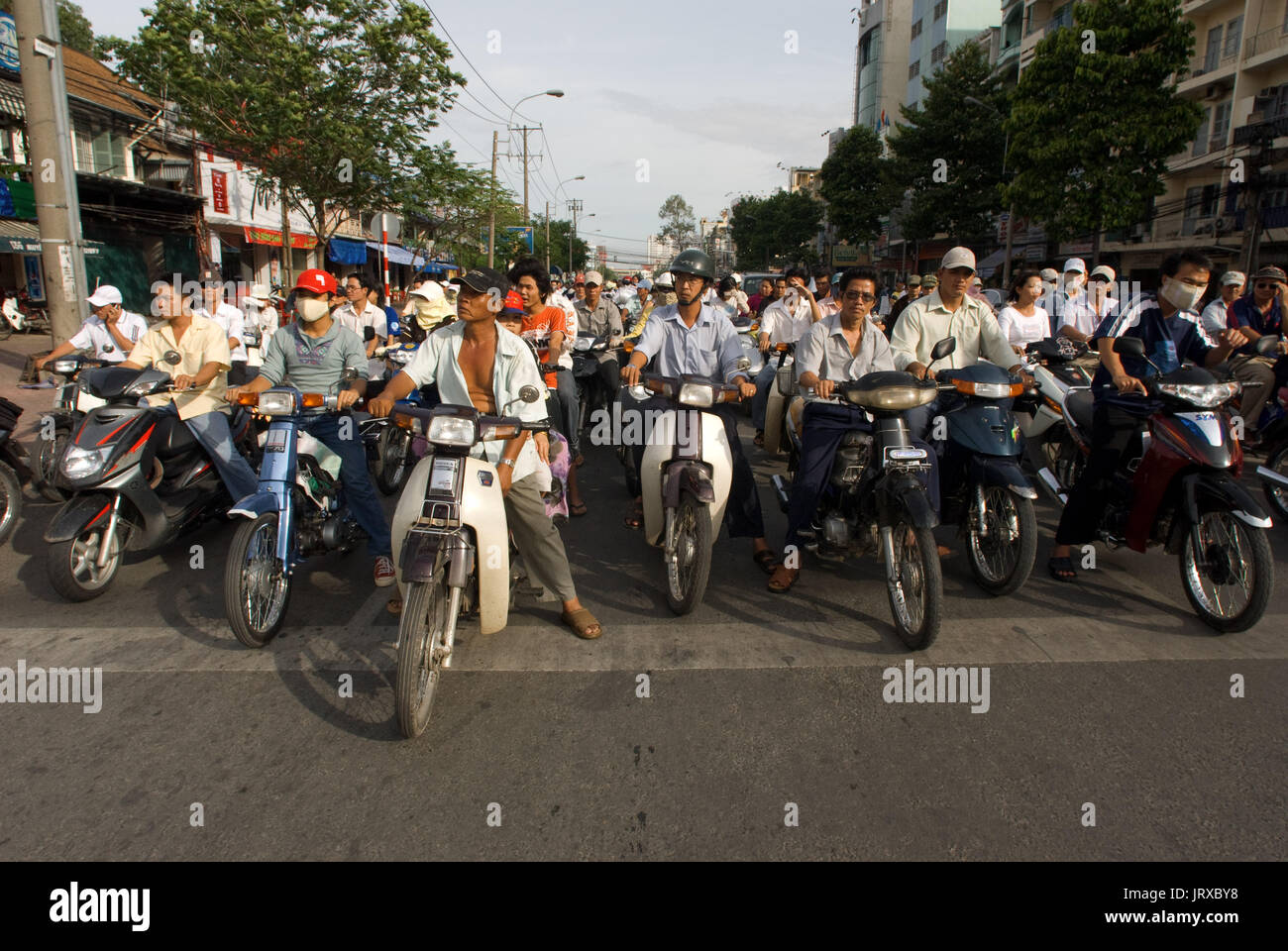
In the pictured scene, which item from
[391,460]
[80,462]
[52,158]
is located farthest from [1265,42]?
[80,462]

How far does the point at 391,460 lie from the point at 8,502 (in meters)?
2.65

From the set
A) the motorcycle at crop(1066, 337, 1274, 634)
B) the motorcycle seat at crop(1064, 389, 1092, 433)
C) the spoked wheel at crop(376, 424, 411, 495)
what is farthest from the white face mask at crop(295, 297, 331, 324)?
the motorcycle seat at crop(1064, 389, 1092, 433)

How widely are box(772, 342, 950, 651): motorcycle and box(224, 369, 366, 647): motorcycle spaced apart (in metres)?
2.76

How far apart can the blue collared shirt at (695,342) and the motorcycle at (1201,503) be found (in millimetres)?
2157

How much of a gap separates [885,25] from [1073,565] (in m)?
69.1

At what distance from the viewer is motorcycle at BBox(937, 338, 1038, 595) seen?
443 centimetres

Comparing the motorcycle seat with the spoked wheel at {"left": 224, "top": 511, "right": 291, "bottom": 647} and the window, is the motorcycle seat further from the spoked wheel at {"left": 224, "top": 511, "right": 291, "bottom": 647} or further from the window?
the window

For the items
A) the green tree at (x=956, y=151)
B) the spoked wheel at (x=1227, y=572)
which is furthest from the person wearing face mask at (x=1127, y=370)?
the green tree at (x=956, y=151)

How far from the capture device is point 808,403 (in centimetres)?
484

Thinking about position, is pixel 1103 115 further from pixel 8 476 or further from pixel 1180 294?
pixel 8 476

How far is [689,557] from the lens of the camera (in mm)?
4324

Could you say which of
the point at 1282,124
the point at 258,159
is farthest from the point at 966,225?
the point at 258,159
